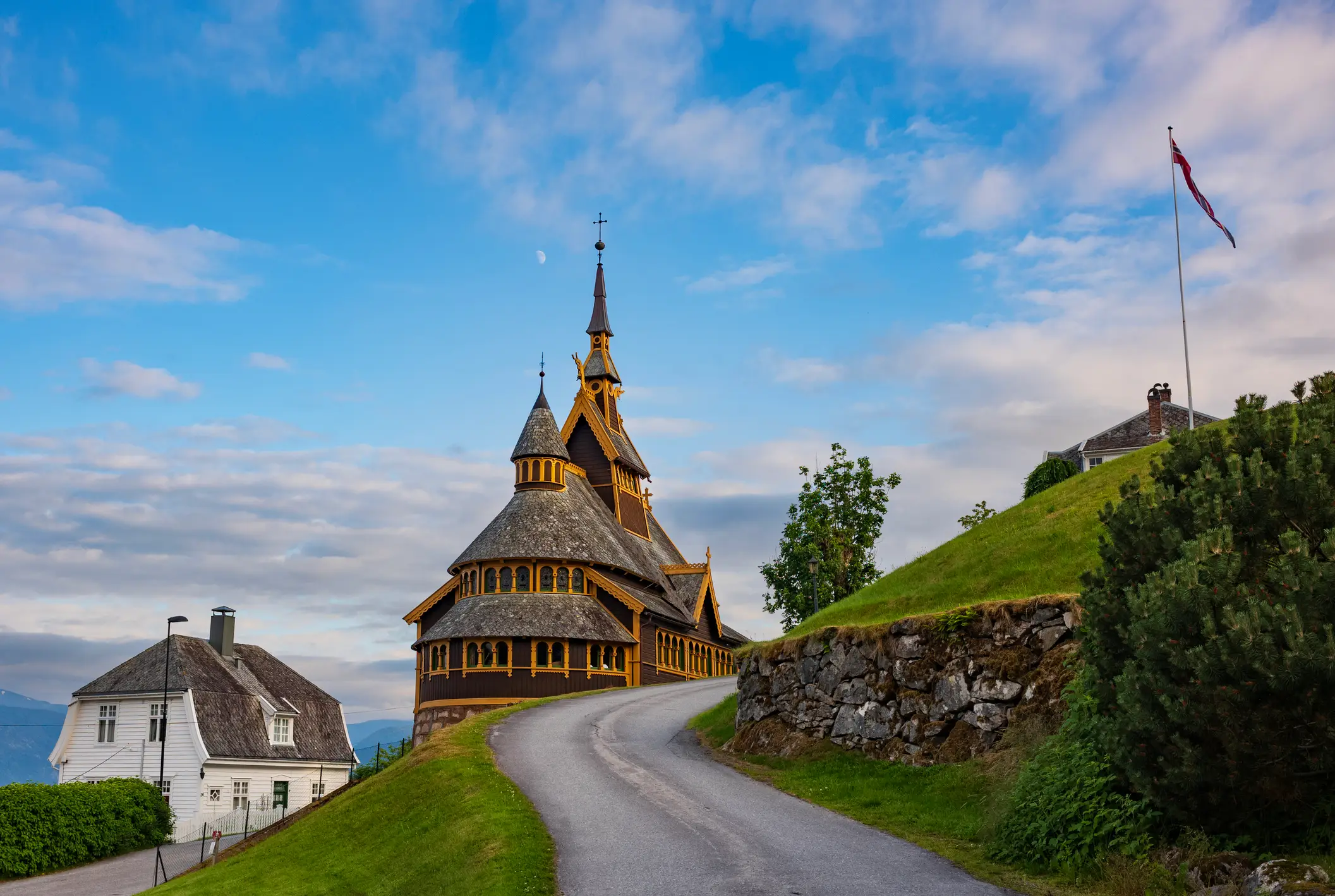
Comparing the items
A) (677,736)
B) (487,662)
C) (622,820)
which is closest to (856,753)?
(622,820)

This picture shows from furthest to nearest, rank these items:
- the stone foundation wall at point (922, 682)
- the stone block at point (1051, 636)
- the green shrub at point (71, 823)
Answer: the green shrub at point (71, 823)
the stone foundation wall at point (922, 682)
the stone block at point (1051, 636)

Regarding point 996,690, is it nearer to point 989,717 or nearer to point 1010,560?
point 989,717

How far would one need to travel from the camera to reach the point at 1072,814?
49.1 feet

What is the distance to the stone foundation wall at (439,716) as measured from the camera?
1902 inches

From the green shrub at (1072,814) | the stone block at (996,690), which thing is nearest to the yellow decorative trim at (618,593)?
the stone block at (996,690)

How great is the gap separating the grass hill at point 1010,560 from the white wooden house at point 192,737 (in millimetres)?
33334

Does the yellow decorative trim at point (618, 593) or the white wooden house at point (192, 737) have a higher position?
the yellow decorative trim at point (618, 593)

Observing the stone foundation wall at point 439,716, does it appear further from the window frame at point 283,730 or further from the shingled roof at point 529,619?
the window frame at point 283,730

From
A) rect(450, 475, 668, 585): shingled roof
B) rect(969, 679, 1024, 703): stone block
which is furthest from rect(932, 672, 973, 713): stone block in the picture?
rect(450, 475, 668, 585): shingled roof

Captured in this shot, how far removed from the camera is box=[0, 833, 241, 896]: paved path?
37000 millimetres

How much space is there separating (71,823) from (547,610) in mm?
20088

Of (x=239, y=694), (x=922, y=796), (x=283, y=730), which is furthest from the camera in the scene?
(x=283, y=730)

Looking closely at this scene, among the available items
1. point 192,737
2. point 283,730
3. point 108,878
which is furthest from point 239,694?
point 108,878

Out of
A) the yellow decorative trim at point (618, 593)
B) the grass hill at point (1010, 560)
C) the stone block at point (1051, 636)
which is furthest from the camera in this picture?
the yellow decorative trim at point (618, 593)
